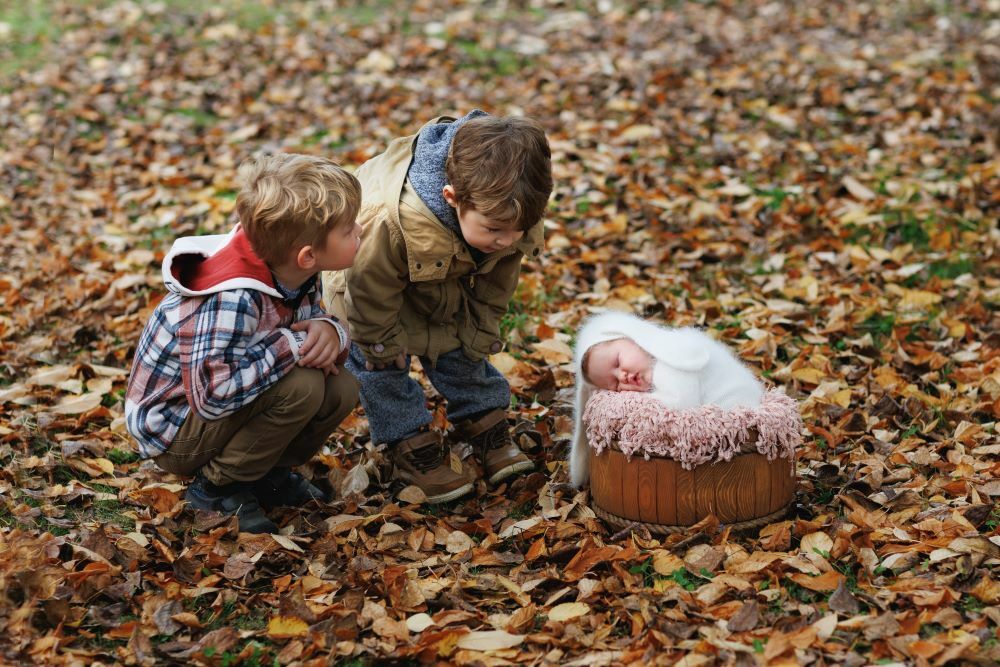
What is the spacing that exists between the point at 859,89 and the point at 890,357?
4014 millimetres

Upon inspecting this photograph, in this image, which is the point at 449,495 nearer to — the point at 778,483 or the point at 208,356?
the point at 208,356

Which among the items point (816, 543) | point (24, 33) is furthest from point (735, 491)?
point (24, 33)

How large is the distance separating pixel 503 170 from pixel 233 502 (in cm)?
147

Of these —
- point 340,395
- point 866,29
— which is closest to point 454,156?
point 340,395

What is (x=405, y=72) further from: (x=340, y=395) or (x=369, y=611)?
(x=369, y=611)

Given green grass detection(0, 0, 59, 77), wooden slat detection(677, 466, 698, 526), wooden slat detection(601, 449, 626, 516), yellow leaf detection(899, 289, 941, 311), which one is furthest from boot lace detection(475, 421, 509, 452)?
green grass detection(0, 0, 59, 77)

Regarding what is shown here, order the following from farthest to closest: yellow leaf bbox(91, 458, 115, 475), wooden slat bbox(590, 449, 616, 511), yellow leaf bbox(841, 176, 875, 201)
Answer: yellow leaf bbox(841, 176, 875, 201) < yellow leaf bbox(91, 458, 115, 475) < wooden slat bbox(590, 449, 616, 511)

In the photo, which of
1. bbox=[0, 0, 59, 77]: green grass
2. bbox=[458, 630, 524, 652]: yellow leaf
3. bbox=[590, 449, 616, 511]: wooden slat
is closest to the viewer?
bbox=[458, 630, 524, 652]: yellow leaf

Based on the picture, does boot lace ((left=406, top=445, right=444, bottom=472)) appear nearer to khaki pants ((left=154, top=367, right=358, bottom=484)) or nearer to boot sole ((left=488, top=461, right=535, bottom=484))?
boot sole ((left=488, top=461, right=535, bottom=484))

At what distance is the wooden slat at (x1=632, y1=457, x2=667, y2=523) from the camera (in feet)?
10.6

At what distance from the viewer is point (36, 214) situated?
6.56 metres

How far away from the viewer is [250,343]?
3248 millimetres

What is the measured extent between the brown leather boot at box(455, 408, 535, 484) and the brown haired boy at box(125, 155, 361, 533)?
2.00ft

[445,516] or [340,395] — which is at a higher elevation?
[340,395]
